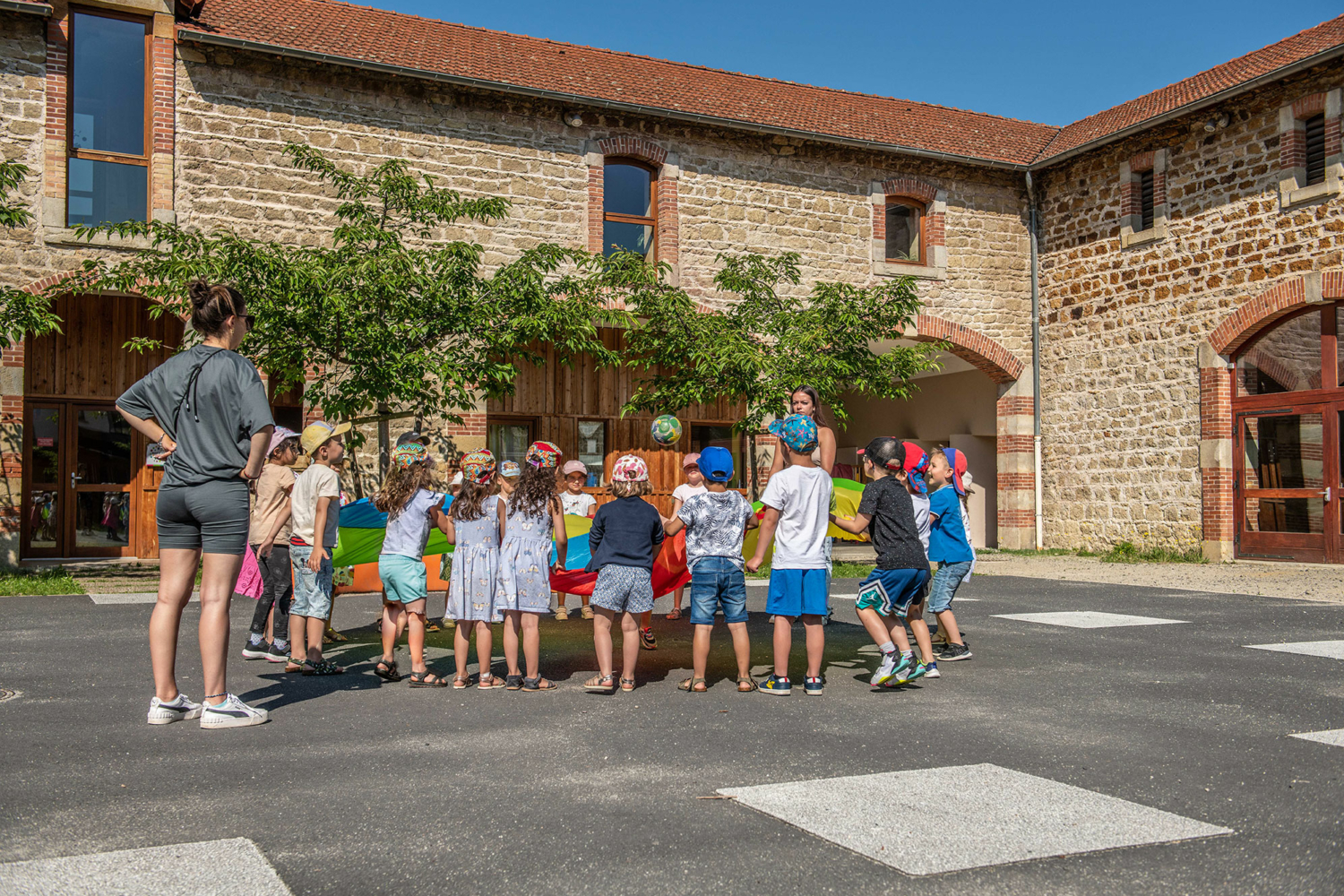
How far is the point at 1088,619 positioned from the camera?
31.5ft

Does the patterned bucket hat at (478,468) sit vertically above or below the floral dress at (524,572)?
above

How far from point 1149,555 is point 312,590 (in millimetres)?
14553

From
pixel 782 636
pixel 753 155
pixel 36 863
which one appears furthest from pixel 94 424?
pixel 36 863

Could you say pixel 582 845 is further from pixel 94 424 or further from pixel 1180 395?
pixel 1180 395

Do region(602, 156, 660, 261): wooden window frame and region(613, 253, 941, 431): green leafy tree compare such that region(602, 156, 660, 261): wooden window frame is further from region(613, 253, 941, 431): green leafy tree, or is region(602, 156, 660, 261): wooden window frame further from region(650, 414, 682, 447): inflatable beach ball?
region(650, 414, 682, 447): inflatable beach ball

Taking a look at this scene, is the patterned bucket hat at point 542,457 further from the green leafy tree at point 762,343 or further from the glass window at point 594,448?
the glass window at point 594,448

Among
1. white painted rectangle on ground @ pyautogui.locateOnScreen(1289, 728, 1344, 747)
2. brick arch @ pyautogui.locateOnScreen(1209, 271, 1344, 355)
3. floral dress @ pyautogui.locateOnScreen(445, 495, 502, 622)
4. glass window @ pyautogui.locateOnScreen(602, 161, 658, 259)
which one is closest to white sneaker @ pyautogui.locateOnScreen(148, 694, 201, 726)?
floral dress @ pyautogui.locateOnScreen(445, 495, 502, 622)

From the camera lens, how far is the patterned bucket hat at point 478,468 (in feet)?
21.8

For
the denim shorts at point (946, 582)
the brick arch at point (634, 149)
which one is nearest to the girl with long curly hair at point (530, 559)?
the denim shorts at point (946, 582)

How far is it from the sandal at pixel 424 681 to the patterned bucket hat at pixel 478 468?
46.7 inches

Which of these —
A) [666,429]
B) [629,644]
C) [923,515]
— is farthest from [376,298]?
[923,515]

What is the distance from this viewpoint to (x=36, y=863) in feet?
10.2

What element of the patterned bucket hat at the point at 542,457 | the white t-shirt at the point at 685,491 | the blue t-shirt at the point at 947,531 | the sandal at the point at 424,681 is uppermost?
the patterned bucket hat at the point at 542,457

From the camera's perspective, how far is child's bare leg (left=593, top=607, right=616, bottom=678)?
625cm
